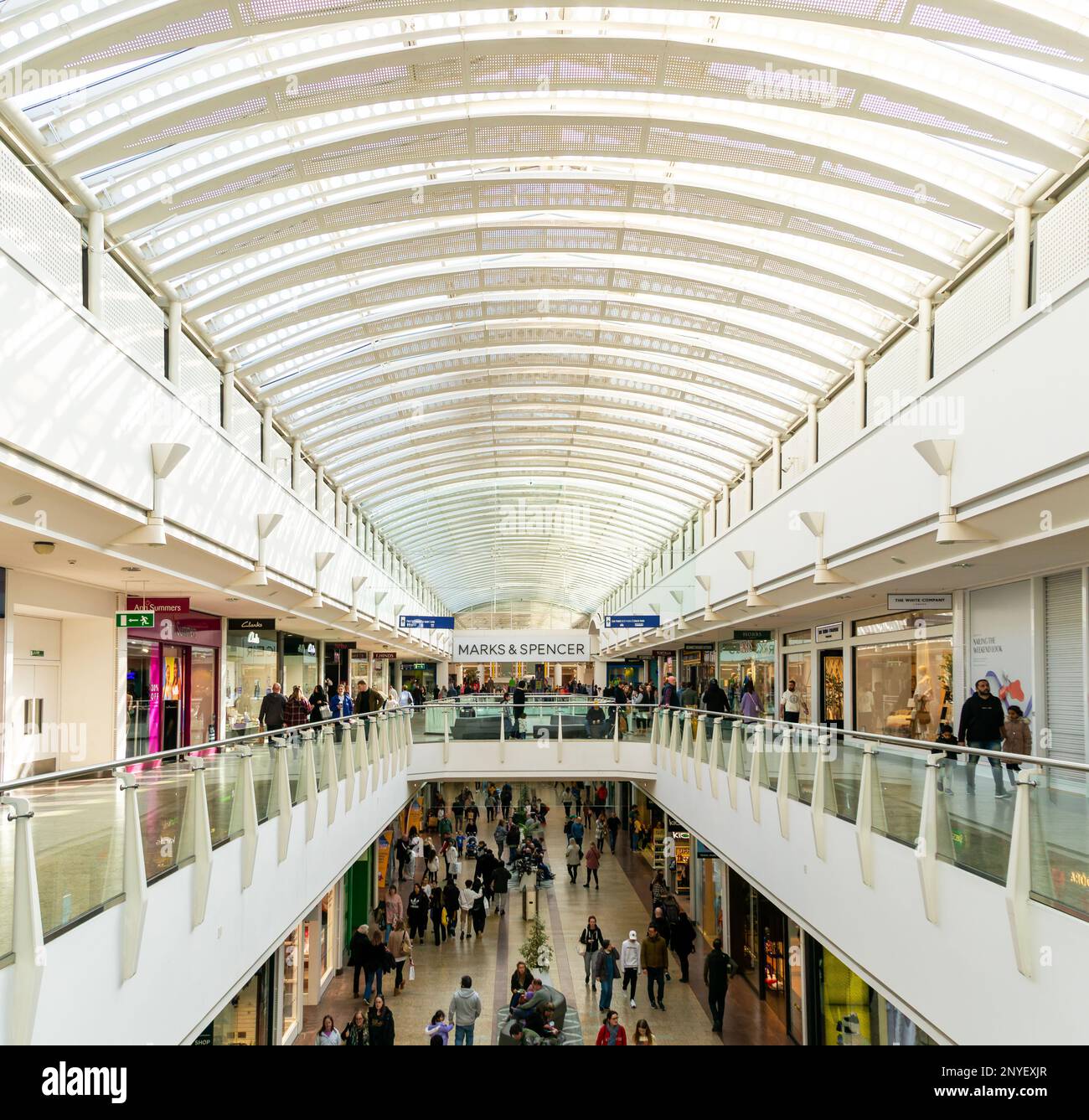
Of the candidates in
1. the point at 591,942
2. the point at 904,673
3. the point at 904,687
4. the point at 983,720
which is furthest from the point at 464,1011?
the point at 904,673

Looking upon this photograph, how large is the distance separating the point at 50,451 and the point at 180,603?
7.32 m

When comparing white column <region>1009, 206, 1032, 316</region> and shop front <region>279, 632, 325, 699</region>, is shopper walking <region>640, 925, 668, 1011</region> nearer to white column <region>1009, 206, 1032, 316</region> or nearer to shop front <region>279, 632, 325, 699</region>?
white column <region>1009, 206, 1032, 316</region>

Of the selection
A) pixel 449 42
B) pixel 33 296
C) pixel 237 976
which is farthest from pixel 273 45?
pixel 237 976

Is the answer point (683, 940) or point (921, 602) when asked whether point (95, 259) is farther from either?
point (683, 940)

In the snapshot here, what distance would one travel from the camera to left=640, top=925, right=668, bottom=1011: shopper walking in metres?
16.5

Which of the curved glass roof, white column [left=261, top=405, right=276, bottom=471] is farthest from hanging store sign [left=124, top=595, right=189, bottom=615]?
the curved glass roof

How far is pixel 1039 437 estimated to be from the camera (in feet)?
27.6

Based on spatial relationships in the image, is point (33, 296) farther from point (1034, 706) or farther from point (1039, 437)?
point (1034, 706)

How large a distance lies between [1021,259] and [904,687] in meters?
8.32

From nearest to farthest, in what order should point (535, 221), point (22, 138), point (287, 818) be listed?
point (22, 138), point (287, 818), point (535, 221)

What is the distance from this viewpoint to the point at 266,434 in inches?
683

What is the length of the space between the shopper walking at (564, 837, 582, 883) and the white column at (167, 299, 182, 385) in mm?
19055

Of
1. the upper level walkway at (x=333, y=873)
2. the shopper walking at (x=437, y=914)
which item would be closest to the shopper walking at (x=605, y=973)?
the upper level walkway at (x=333, y=873)
